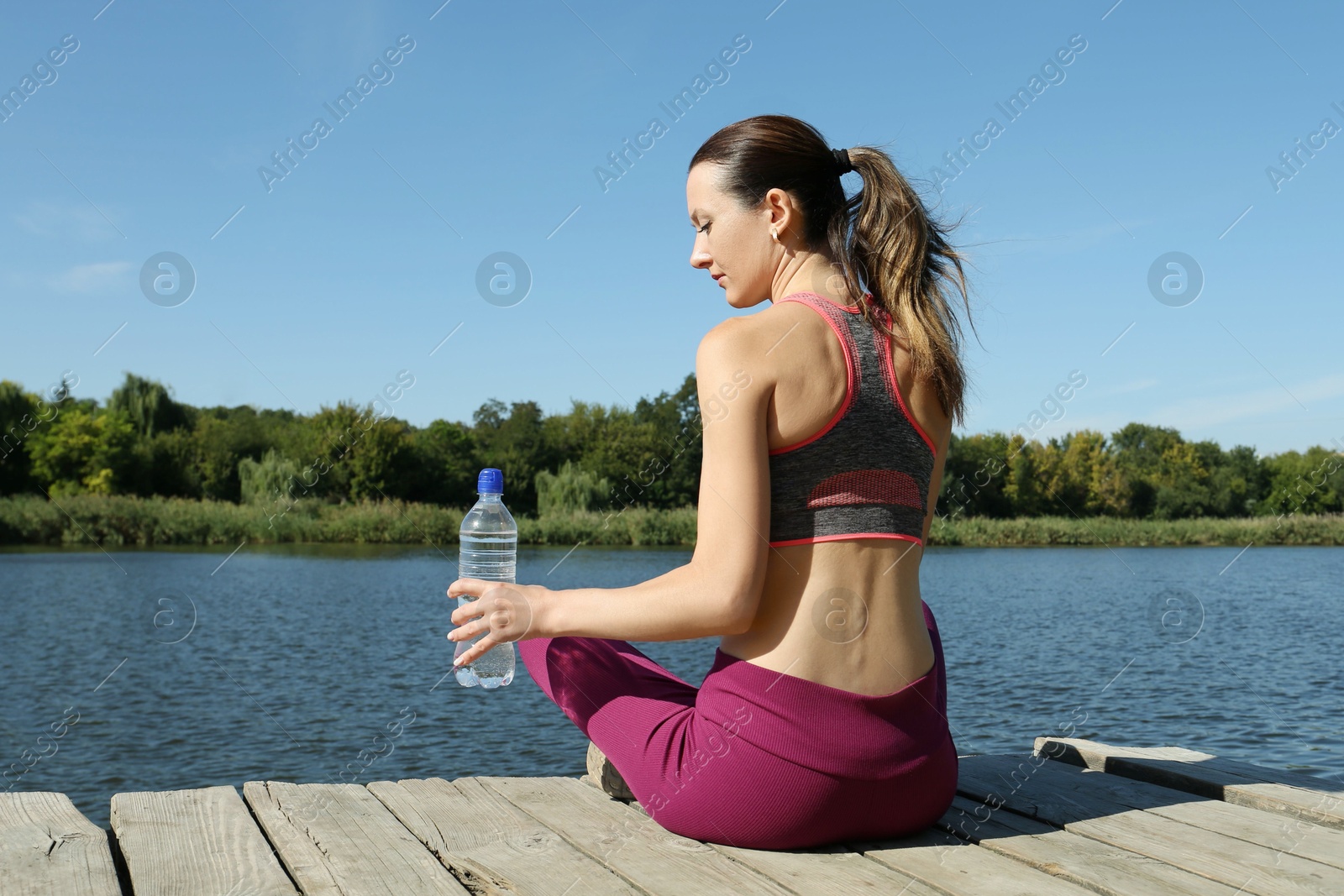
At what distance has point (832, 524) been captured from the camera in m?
1.84

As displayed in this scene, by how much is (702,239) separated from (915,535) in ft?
2.53

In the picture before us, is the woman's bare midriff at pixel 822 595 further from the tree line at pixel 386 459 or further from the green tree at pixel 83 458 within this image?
the green tree at pixel 83 458

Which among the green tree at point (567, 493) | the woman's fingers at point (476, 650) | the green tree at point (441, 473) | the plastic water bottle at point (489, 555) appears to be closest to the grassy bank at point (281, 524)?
the green tree at point (567, 493)

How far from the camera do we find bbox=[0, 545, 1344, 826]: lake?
676 centimetres

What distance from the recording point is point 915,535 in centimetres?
195

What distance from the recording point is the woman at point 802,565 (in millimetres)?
1759

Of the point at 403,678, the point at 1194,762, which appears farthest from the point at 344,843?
the point at 403,678

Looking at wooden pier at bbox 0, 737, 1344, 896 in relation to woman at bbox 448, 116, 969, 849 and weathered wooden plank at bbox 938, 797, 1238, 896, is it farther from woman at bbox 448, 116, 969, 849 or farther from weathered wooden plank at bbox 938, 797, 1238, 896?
woman at bbox 448, 116, 969, 849

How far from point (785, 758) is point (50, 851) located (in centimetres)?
142

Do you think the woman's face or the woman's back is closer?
the woman's back

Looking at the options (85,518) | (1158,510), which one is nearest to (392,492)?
(85,518)

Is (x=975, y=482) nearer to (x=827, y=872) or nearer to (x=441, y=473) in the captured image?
(x=441, y=473)

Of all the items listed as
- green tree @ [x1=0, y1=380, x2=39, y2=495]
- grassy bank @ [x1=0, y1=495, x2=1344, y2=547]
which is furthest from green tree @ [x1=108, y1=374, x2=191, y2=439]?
grassy bank @ [x1=0, y1=495, x2=1344, y2=547]

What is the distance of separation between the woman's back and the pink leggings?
0.17ft
